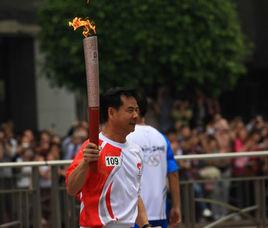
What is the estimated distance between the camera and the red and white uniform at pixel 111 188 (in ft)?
20.3

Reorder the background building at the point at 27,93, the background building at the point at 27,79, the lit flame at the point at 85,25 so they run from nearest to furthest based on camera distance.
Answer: the lit flame at the point at 85,25
the background building at the point at 27,79
the background building at the point at 27,93

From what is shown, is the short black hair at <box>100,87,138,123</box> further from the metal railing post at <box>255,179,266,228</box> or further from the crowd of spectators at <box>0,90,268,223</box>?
the metal railing post at <box>255,179,266,228</box>

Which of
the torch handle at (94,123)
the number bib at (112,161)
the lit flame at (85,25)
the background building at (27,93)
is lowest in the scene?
the number bib at (112,161)

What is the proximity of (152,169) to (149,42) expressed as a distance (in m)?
10.1

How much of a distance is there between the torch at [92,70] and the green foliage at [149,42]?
1175 centimetres

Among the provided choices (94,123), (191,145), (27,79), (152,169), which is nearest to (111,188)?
(94,123)

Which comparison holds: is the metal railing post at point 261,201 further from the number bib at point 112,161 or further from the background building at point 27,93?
the background building at point 27,93

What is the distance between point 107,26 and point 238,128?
10.6 feet

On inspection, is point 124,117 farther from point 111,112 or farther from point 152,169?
point 152,169

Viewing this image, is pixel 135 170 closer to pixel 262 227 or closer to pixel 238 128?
pixel 262 227

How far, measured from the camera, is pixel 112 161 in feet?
20.6

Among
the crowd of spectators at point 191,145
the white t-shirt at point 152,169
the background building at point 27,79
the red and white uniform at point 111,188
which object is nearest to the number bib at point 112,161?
the red and white uniform at point 111,188

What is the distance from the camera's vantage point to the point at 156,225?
840cm

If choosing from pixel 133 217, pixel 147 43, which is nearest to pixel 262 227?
pixel 133 217
